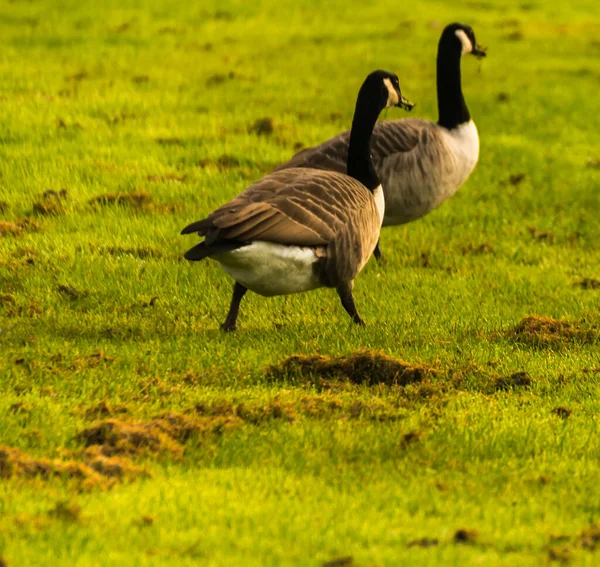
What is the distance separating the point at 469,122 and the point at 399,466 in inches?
347

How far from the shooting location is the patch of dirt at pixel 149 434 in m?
6.93

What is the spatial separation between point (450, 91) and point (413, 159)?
189 cm

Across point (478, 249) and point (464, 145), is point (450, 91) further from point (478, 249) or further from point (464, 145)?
point (478, 249)

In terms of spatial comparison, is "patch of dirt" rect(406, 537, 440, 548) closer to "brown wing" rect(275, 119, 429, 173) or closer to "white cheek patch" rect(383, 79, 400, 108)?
"white cheek patch" rect(383, 79, 400, 108)

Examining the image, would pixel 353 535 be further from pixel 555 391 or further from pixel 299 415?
pixel 555 391

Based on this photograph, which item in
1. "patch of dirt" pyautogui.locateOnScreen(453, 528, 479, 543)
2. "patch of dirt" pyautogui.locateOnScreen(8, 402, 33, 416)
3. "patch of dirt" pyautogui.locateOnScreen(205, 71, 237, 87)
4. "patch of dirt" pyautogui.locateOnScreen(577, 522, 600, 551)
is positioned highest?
"patch of dirt" pyautogui.locateOnScreen(8, 402, 33, 416)

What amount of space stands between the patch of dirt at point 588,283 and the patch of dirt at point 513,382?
4.59 metres

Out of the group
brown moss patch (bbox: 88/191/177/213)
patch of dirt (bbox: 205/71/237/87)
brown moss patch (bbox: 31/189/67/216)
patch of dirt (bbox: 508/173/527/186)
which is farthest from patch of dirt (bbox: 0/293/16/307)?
patch of dirt (bbox: 205/71/237/87)

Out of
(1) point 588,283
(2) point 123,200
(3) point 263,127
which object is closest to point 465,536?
(1) point 588,283

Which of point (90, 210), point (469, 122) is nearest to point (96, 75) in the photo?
point (90, 210)

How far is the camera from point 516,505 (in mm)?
6480

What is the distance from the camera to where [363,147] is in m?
11.3

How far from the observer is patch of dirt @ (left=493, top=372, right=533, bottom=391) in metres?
8.80

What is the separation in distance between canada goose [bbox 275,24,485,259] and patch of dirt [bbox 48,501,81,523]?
7729 millimetres
